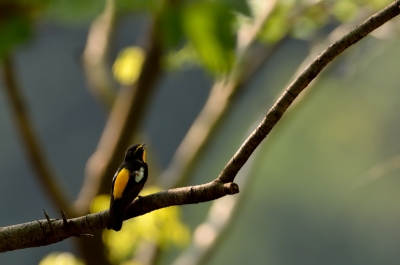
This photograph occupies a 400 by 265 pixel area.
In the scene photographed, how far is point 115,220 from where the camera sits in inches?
38.0

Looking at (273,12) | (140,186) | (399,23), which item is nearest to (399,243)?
(399,23)

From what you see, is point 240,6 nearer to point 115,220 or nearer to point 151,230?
point 115,220

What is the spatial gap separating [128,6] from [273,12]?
87.2 inches

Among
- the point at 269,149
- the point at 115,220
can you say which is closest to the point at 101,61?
the point at 115,220

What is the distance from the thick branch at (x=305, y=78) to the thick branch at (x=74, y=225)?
0.08 m

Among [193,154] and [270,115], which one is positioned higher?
[270,115]

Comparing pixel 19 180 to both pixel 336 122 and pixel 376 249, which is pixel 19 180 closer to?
pixel 336 122

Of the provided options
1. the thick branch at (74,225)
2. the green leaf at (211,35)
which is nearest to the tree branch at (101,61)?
the thick branch at (74,225)

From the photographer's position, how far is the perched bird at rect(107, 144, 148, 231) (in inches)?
38.4

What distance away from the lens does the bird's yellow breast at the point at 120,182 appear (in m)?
1.00

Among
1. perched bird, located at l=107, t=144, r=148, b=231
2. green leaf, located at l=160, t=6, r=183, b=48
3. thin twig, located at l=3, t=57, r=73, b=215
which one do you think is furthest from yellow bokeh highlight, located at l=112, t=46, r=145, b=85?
green leaf, located at l=160, t=6, r=183, b=48

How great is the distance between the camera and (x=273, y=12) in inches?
114

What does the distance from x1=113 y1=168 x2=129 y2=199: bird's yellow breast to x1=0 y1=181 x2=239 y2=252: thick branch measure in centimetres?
4

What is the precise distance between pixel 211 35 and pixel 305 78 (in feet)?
0.55
